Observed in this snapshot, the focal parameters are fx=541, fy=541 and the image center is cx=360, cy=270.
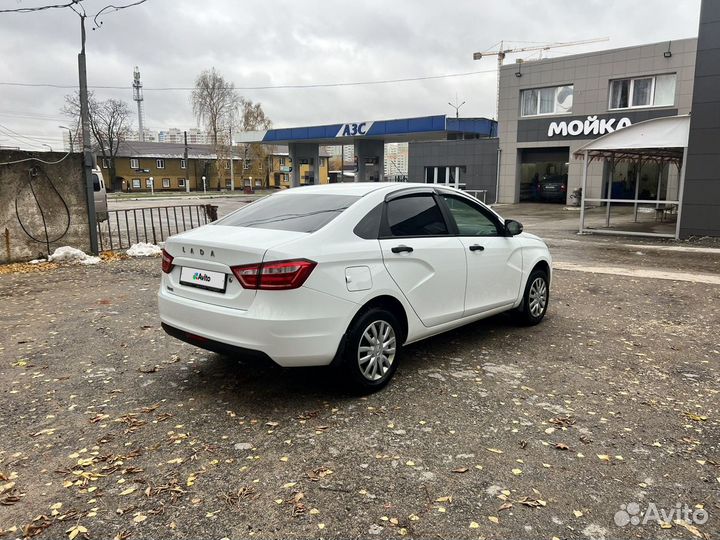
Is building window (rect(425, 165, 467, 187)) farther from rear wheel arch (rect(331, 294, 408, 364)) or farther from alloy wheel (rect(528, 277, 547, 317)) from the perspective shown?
rear wheel arch (rect(331, 294, 408, 364))

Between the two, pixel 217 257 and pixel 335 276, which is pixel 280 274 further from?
pixel 217 257

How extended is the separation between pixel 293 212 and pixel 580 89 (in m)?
26.7

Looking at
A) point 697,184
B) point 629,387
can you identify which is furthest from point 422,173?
point 629,387

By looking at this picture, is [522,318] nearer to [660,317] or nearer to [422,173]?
[660,317]

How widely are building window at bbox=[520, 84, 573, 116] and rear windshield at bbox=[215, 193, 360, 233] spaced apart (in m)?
26.7

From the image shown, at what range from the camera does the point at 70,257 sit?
1066 centimetres

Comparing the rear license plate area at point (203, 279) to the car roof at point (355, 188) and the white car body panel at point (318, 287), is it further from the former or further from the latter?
the car roof at point (355, 188)

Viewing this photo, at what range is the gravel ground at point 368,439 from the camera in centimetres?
277

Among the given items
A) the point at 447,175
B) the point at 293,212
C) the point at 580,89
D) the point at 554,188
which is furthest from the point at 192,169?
the point at 293,212

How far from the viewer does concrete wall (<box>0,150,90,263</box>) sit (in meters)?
10.2

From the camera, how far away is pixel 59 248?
10773mm

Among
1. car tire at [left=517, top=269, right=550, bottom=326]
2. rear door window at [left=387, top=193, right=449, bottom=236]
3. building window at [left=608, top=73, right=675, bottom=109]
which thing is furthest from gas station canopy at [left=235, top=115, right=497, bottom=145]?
rear door window at [left=387, top=193, right=449, bottom=236]

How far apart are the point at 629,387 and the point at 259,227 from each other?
3279 mm

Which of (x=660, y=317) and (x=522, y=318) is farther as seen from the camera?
(x=660, y=317)
